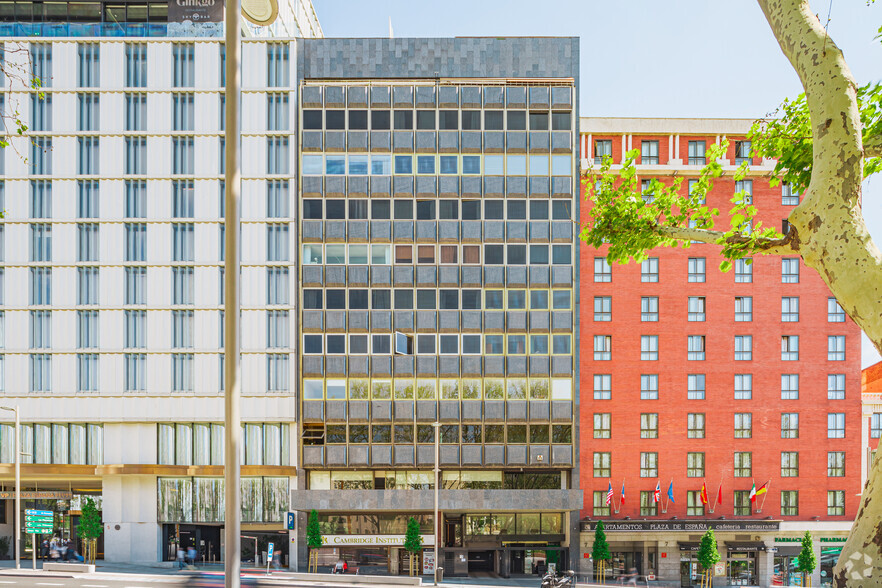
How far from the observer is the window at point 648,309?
5041 centimetres

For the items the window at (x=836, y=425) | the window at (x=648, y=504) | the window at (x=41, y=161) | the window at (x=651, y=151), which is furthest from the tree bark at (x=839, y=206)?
the window at (x=41, y=161)

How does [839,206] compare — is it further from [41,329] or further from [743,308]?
[41,329]

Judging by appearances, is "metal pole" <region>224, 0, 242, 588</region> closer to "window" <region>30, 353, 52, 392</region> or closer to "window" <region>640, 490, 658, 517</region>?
"window" <region>640, 490, 658, 517</region>

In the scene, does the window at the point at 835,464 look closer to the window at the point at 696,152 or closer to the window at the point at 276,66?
the window at the point at 696,152

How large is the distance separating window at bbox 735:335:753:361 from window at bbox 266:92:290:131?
36523 millimetres

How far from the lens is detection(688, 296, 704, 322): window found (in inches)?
1989

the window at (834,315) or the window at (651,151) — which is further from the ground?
the window at (651,151)

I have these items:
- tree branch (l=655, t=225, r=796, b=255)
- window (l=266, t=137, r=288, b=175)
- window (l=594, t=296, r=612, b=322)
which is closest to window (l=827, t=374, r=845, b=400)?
window (l=594, t=296, r=612, b=322)

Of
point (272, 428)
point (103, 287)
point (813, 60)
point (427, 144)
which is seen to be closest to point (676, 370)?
point (427, 144)

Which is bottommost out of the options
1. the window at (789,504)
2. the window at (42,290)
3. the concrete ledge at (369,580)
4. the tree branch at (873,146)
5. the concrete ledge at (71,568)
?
the concrete ledge at (369,580)

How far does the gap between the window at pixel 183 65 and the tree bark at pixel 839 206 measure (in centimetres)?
4923

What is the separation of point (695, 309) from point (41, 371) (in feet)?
155

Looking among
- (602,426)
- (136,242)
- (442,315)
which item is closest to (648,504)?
(602,426)

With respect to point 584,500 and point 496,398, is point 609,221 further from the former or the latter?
point 584,500
